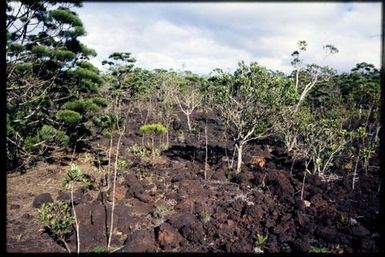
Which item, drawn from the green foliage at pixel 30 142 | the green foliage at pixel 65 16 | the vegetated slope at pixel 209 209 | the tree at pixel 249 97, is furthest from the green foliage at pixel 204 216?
the green foliage at pixel 65 16

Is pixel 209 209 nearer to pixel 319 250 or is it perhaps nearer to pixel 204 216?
pixel 204 216

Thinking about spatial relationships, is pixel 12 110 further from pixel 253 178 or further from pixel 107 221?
pixel 253 178

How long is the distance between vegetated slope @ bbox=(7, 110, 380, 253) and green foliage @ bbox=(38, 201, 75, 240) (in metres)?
0.30

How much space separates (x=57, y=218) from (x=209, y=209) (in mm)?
4852

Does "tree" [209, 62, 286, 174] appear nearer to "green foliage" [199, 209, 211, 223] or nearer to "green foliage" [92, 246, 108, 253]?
"green foliage" [199, 209, 211, 223]

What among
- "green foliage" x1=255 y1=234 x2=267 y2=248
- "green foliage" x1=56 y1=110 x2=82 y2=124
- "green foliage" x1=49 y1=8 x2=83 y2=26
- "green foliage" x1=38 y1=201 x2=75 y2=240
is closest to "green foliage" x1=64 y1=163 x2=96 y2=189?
"green foliage" x1=38 y1=201 x2=75 y2=240

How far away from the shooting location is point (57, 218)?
1050 cm

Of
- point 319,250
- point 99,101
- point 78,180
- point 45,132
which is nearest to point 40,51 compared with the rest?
point 45,132

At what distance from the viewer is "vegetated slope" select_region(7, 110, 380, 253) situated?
9539 millimetres

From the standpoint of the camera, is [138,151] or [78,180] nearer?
[78,180]

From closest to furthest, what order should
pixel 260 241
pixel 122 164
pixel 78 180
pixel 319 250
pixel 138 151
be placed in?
pixel 319 250 → pixel 260 241 → pixel 78 180 → pixel 122 164 → pixel 138 151

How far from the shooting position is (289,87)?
14398 millimetres

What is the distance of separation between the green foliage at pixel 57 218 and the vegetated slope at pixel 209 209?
0.30 metres
